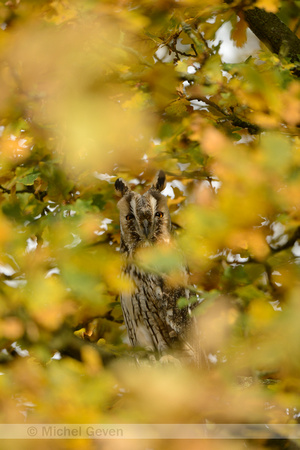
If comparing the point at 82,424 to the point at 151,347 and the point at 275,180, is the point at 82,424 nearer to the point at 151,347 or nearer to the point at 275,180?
the point at 275,180

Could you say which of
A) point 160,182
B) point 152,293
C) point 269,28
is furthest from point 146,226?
point 269,28

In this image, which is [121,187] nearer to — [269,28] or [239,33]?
[239,33]

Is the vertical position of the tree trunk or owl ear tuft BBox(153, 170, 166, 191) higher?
the tree trunk

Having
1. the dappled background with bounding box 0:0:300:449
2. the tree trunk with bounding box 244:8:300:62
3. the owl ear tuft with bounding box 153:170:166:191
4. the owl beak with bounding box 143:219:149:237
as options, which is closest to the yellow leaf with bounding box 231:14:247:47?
the tree trunk with bounding box 244:8:300:62

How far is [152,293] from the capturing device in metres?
3.37

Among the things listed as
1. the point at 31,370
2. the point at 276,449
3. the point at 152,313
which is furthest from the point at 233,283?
the point at 152,313

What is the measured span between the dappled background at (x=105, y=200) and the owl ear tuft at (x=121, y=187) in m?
0.16

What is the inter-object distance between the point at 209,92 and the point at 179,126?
0.53m

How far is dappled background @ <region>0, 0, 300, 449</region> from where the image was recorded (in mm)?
1087

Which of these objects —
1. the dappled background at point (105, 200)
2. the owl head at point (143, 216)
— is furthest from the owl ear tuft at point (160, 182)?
the dappled background at point (105, 200)

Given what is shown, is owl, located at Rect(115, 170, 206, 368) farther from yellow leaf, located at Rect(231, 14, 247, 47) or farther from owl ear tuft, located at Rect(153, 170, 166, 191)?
yellow leaf, located at Rect(231, 14, 247, 47)

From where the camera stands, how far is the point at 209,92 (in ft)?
7.92

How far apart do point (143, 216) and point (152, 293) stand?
594 millimetres

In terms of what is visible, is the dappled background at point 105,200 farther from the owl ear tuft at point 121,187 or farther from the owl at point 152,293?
the owl at point 152,293
